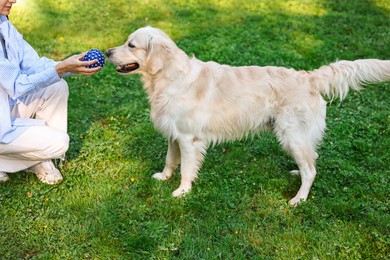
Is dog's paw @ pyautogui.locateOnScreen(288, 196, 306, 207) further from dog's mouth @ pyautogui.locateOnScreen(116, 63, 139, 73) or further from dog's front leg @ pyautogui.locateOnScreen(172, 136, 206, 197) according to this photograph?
dog's mouth @ pyautogui.locateOnScreen(116, 63, 139, 73)

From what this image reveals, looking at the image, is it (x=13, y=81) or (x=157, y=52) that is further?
(x=157, y=52)

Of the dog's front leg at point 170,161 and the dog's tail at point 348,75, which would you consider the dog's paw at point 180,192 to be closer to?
the dog's front leg at point 170,161

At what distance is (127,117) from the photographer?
5336 mm

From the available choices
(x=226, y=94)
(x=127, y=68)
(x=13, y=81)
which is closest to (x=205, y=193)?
(x=226, y=94)

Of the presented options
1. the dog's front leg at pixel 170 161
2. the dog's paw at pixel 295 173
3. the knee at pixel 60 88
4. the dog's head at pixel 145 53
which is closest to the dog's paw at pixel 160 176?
the dog's front leg at pixel 170 161

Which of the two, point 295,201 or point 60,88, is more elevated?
point 60,88

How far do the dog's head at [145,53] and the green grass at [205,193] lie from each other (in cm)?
104

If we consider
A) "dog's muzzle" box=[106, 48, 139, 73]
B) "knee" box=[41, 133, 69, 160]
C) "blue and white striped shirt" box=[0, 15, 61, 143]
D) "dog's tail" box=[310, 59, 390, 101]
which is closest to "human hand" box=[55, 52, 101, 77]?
"blue and white striped shirt" box=[0, 15, 61, 143]

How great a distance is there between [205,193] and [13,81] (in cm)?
185

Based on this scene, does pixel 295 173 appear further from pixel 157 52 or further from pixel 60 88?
pixel 60 88

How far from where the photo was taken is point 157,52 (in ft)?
12.4

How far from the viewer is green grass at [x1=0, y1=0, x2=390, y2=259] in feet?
11.1

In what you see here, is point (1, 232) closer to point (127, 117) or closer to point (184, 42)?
point (127, 117)

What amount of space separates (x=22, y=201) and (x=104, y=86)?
2.51 meters
